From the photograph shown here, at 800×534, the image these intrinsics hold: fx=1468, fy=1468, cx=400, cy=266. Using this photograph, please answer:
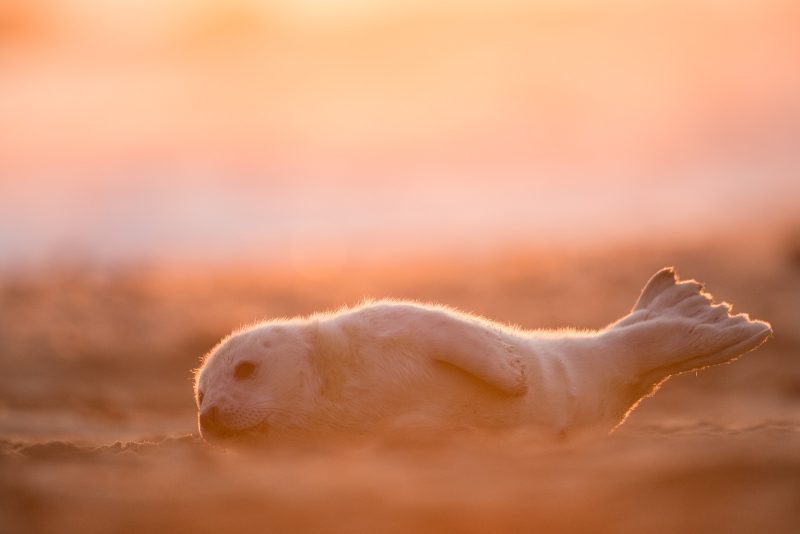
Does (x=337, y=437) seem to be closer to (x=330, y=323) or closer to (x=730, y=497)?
(x=330, y=323)

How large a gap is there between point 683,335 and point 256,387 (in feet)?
8.48

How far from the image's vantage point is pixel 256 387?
767 centimetres

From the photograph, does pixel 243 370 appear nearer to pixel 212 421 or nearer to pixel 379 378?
pixel 212 421

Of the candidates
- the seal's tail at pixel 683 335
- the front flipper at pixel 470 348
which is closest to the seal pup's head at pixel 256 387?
the front flipper at pixel 470 348

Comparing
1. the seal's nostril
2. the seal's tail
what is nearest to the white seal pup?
the seal's nostril

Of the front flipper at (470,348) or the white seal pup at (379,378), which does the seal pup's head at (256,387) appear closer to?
the white seal pup at (379,378)

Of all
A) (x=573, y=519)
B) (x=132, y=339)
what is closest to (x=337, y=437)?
(x=573, y=519)

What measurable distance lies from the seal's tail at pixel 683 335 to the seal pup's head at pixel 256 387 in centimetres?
206

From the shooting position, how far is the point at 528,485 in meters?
5.96

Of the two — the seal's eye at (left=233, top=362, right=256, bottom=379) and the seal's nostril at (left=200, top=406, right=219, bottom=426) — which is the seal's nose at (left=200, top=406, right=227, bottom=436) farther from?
the seal's eye at (left=233, top=362, right=256, bottom=379)

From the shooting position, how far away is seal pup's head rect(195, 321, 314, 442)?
7.61m

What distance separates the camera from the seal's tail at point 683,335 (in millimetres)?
8438

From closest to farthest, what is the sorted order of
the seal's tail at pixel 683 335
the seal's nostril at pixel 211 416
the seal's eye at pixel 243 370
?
the seal's nostril at pixel 211 416
the seal's eye at pixel 243 370
the seal's tail at pixel 683 335

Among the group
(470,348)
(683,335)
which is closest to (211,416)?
(470,348)
